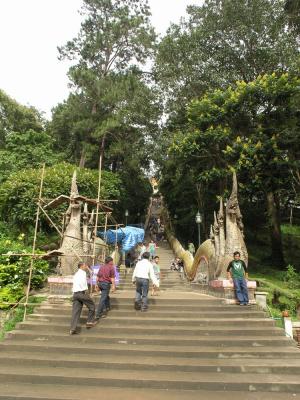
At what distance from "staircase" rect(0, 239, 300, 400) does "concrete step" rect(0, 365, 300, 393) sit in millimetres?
15

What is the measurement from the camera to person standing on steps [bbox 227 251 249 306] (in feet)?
32.5

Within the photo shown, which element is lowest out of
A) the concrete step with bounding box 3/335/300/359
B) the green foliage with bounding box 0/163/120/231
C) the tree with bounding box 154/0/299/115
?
the concrete step with bounding box 3/335/300/359

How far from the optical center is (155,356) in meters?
7.55

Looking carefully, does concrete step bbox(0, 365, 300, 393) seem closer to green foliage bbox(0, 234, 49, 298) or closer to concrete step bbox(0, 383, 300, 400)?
concrete step bbox(0, 383, 300, 400)

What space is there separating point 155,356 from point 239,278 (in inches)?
132

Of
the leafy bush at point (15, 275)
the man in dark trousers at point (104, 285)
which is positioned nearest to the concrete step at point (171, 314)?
the man in dark trousers at point (104, 285)

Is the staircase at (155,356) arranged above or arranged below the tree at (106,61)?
below

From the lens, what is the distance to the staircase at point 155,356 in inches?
249

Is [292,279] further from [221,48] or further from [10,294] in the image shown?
[221,48]

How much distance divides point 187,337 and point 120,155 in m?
18.8

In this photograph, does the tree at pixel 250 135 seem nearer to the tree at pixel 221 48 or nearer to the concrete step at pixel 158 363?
the tree at pixel 221 48

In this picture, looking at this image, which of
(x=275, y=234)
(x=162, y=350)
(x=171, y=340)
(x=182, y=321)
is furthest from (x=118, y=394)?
(x=275, y=234)

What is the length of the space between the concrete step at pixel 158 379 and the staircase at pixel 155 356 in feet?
0.05

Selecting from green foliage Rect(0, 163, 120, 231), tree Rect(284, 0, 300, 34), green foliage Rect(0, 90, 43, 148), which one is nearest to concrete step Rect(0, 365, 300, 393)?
green foliage Rect(0, 163, 120, 231)
